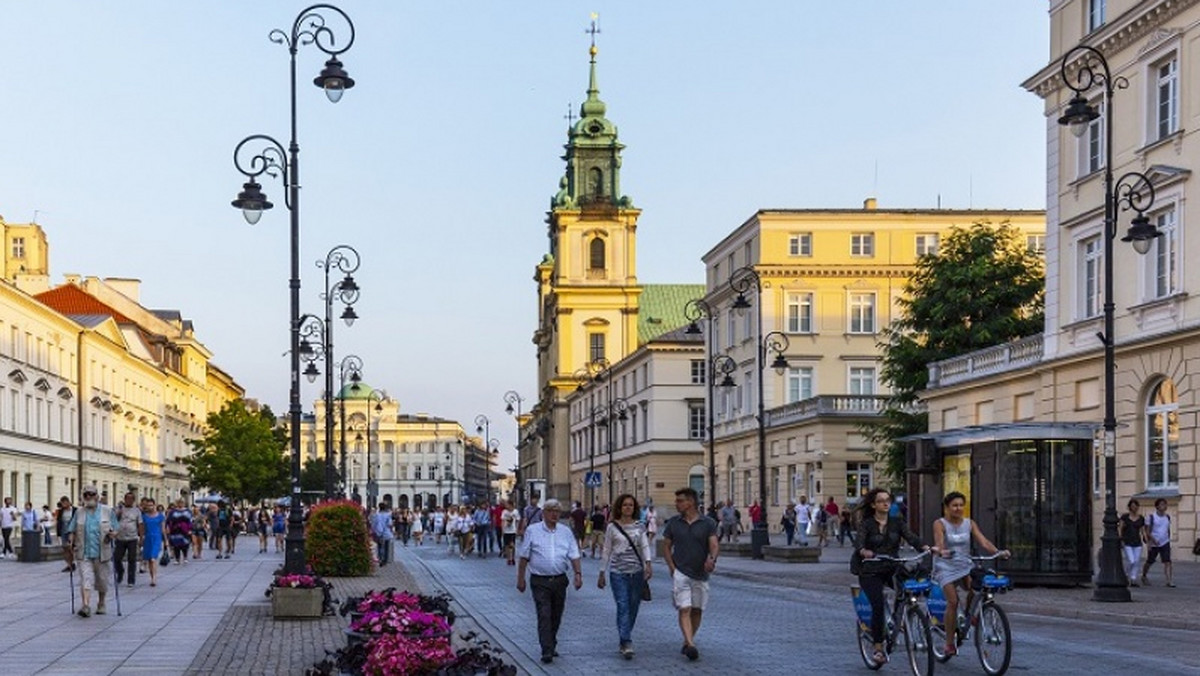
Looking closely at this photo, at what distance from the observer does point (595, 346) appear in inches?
5207

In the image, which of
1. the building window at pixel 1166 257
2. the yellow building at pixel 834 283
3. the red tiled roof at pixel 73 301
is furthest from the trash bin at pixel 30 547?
the red tiled roof at pixel 73 301

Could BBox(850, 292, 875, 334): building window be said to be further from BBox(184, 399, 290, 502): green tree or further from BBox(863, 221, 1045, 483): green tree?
BBox(184, 399, 290, 502): green tree

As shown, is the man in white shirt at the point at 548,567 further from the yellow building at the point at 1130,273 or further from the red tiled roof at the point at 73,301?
the red tiled roof at the point at 73,301

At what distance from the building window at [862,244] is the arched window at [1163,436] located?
4284cm

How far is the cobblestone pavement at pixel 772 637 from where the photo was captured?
1631cm

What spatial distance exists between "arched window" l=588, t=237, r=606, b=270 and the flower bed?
117081mm

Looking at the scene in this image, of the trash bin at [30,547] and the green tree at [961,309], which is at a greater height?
the green tree at [961,309]

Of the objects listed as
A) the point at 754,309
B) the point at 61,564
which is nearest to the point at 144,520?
the point at 61,564

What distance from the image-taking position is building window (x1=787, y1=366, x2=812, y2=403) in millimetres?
79250

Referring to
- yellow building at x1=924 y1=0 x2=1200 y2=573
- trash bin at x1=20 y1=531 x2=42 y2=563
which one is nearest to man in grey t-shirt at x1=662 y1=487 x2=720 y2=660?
yellow building at x1=924 y1=0 x2=1200 y2=573

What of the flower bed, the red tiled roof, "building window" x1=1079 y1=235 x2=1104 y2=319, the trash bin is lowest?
the trash bin

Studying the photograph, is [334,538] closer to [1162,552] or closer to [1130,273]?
[1162,552]

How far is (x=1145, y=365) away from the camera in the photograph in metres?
36.8

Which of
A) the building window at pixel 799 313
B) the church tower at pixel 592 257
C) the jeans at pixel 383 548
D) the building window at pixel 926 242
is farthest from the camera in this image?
the church tower at pixel 592 257
